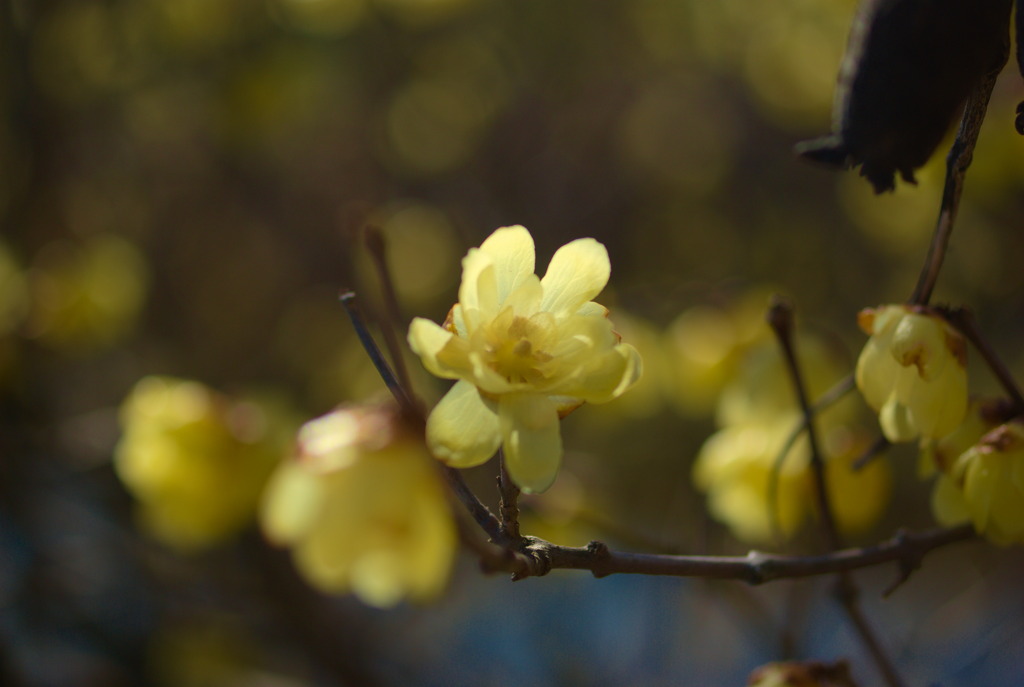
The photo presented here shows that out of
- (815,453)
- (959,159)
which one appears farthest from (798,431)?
(959,159)

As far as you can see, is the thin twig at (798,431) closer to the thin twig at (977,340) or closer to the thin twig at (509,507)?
the thin twig at (977,340)

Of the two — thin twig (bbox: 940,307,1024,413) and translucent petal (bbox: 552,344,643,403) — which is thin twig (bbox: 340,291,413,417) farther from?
thin twig (bbox: 940,307,1024,413)

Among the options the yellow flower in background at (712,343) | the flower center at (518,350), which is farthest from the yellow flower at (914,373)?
the yellow flower in background at (712,343)

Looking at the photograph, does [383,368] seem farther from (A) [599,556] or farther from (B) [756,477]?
(B) [756,477]

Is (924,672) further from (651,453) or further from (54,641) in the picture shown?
(54,641)

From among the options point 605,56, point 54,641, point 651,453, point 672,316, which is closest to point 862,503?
point 672,316

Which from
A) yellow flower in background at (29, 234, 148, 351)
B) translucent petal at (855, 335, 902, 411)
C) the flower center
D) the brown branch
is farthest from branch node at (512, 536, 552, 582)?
yellow flower in background at (29, 234, 148, 351)
